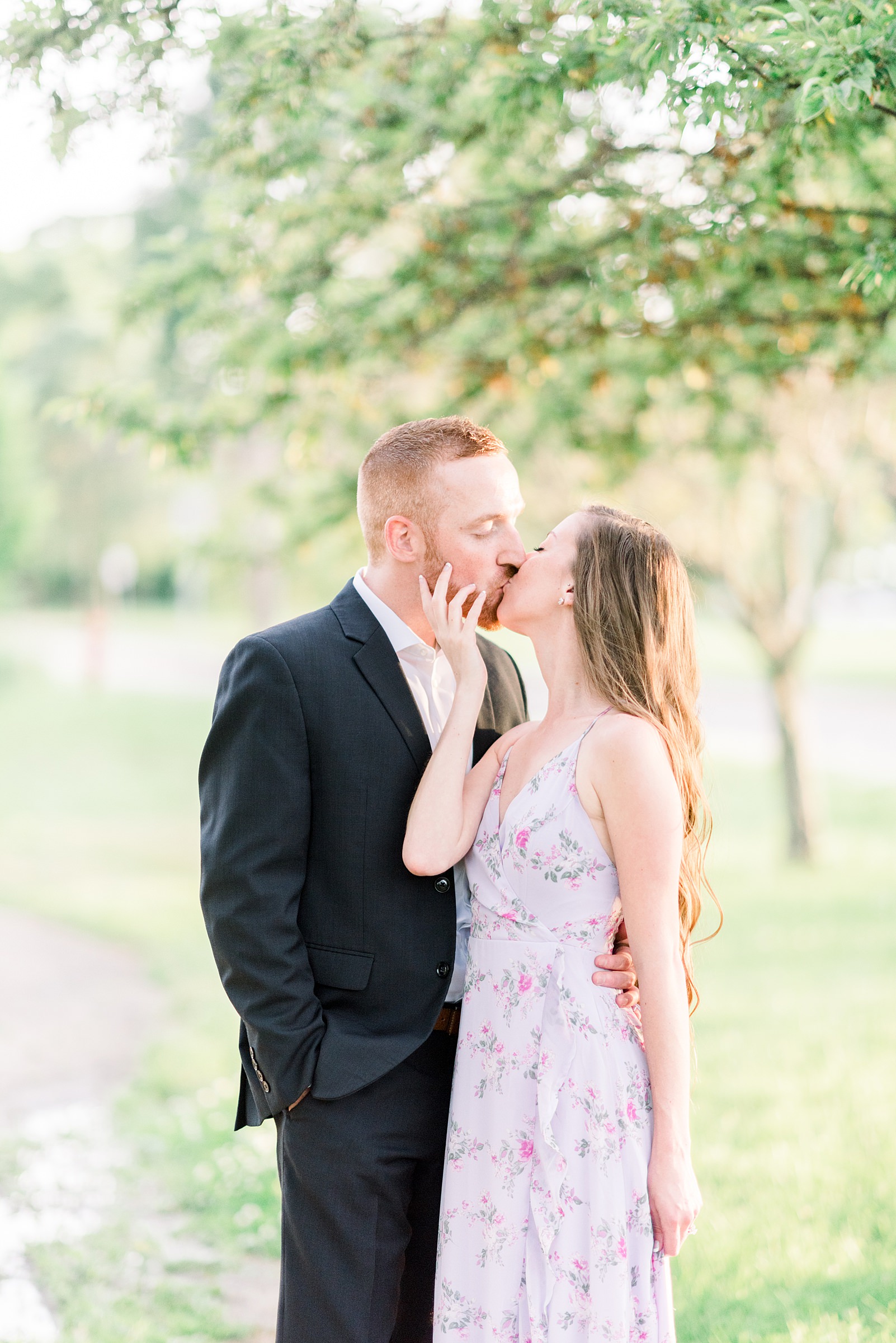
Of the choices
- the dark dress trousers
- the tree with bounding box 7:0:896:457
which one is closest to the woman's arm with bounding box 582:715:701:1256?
the dark dress trousers

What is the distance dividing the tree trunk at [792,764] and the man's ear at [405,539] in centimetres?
954

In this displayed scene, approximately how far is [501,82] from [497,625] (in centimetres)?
166

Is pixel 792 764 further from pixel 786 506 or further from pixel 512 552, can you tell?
pixel 512 552

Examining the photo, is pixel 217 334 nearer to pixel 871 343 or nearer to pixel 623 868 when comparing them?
pixel 871 343

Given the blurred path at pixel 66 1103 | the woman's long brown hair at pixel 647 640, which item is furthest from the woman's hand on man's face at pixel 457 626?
the blurred path at pixel 66 1103

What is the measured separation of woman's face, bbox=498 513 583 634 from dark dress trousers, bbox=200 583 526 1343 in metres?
0.31

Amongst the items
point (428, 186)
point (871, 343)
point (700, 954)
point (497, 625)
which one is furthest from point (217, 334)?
point (700, 954)

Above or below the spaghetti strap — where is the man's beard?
above

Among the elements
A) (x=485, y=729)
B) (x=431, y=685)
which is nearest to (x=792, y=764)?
(x=485, y=729)

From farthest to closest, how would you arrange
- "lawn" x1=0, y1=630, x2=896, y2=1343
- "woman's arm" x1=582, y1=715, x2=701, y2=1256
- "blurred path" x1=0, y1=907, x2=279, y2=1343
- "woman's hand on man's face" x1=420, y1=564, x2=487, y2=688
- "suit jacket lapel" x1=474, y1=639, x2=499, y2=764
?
1. "blurred path" x1=0, y1=907, x2=279, y2=1343
2. "lawn" x1=0, y1=630, x2=896, y2=1343
3. "suit jacket lapel" x1=474, y1=639, x2=499, y2=764
4. "woman's hand on man's face" x1=420, y1=564, x2=487, y2=688
5. "woman's arm" x1=582, y1=715, x2=701, y2=1256

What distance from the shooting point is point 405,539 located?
2.83 metres

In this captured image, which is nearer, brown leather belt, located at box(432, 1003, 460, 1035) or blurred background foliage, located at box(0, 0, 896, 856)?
brown leather belt, located at box(432, 1003, 460, 1035)

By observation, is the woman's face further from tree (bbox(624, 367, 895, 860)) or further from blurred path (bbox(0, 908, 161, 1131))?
tree (bbox(624, 367, 895, 860))

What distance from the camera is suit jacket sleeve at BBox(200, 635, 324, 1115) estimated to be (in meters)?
2.56
